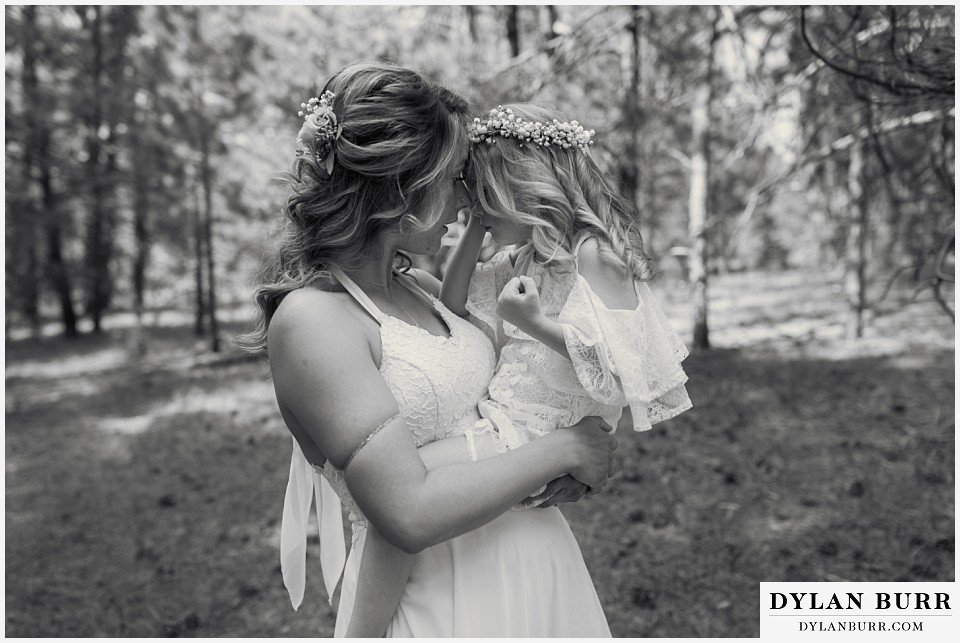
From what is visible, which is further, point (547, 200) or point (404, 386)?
point (547, 200)

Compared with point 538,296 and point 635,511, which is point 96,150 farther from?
point 538,296

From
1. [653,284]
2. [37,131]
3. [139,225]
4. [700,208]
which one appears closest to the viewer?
[653,284]

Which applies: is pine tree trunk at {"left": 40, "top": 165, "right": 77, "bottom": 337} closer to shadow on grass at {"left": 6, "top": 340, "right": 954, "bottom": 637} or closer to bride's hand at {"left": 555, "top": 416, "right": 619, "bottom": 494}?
shadow on grass at {"left": 6, "top": 340, "right": 954, "bottom": 637}

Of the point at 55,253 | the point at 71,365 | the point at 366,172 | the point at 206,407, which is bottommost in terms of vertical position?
the point at 71,365

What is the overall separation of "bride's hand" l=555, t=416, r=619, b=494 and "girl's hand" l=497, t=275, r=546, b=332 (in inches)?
10.9

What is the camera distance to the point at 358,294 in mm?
1784

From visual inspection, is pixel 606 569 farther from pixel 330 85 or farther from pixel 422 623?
pixel 330 85

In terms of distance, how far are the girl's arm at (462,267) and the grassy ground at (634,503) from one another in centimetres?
250

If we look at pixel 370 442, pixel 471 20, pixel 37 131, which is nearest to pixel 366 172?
pixel 370 442

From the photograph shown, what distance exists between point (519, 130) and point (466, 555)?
3.61ft

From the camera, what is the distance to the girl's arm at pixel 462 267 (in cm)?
214

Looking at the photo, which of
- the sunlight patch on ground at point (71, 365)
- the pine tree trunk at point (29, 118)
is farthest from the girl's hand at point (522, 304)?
the sunlight patch on ground at point (71, 365)

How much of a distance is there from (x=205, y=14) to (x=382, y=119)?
33.8 ft

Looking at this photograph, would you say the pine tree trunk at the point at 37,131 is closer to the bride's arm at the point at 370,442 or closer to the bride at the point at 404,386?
the bride at the point at 404,386
